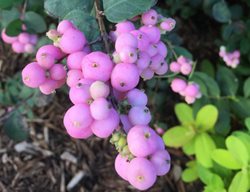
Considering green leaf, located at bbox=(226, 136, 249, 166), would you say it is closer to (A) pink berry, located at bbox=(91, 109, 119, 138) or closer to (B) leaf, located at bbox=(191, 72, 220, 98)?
(B) leaf, located at bbox=(191, 72, 220, 98)

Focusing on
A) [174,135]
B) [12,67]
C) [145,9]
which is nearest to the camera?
[145,9]

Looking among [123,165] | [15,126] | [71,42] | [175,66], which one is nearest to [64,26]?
[71,42]

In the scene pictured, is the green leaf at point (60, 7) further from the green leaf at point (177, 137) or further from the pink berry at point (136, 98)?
the green leaf at point (177, 137)

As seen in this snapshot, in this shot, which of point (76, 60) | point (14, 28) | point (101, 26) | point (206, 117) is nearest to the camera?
point (76, 60)

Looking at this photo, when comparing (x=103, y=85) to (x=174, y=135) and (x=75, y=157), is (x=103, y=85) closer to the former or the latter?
(x=174, y=135)

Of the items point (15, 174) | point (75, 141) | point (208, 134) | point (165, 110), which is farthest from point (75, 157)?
point (208, 134)

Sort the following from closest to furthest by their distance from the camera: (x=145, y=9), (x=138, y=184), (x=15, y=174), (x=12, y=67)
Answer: (x=138, y=184) < (x=145, y=9) < (x=15, y=174) < (x=12, y=67)

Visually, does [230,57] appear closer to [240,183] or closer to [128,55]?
[240,183]
